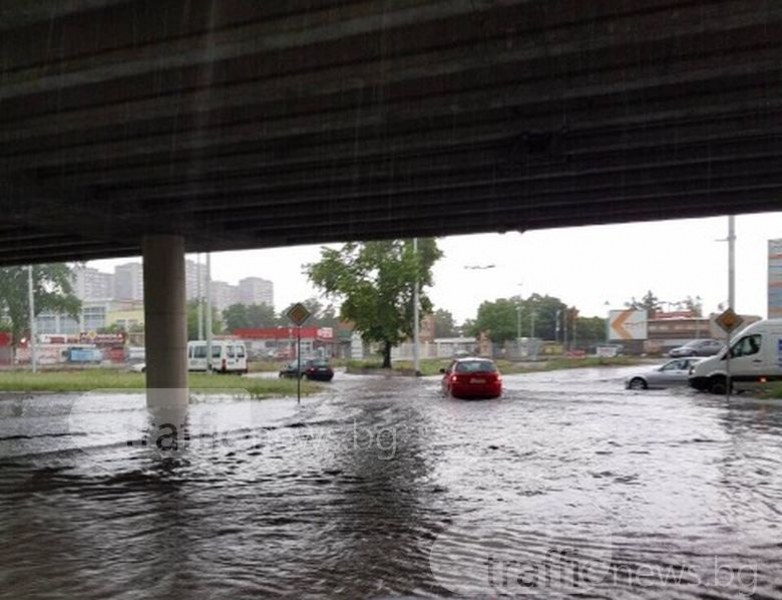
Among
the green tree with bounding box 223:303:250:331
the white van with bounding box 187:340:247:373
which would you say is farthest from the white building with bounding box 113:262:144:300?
the white van with bounding box 187:340:247:373

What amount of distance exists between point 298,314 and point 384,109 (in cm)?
1231

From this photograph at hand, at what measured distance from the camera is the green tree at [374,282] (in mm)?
53625

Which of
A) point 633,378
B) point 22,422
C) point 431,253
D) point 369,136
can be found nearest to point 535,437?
point 369,136

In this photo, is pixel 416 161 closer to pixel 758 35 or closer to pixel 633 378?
pixel 758 35

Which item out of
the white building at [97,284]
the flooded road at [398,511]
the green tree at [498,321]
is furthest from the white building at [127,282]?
the flooded road at [398,511]

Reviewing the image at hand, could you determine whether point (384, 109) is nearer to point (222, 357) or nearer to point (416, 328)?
point (222, 357)

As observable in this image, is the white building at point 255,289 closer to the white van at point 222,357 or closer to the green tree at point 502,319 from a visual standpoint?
the green tree at point 502,319

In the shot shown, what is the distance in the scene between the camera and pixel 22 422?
764 inches

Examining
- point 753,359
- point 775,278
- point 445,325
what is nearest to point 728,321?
point 753,359

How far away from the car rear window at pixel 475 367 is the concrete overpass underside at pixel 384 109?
817cm

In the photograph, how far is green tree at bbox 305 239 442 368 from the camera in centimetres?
5362

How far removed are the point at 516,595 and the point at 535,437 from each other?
996 centimetres

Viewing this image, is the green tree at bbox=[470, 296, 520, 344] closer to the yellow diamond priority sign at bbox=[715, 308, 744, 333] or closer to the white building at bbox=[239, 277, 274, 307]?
the yellow diamond priority sign at bbox=[715, 308, 744, 333]

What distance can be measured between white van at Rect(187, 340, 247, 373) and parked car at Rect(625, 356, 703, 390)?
999 inches
